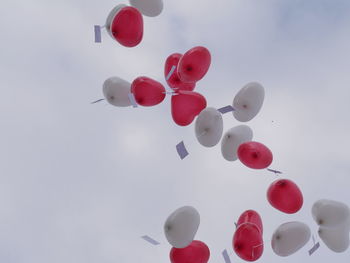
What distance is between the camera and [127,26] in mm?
7523

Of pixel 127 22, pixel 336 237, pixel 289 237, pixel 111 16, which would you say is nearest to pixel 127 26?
pixel 127 22

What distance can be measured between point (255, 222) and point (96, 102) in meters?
3.19

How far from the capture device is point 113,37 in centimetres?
770

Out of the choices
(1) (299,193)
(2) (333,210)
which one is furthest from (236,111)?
(2) (333,210)

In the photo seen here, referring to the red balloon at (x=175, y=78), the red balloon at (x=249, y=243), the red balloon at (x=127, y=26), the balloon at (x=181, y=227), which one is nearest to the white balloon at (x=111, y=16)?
the red balloon at (x=127, y=26)

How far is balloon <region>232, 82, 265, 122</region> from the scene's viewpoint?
301 inches

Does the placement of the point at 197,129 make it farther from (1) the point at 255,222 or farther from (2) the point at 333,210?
(2) the point at 333,210

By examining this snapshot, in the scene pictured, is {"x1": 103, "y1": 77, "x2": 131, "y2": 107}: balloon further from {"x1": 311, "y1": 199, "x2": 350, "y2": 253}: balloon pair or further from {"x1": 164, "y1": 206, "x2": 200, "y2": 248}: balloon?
{"x1": 311, "y1": 199, "x2": 350, "y2": 253}: balloon pair

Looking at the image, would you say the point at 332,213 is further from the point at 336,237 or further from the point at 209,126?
the point at 209,126

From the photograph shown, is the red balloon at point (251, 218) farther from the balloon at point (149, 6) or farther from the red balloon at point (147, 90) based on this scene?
the balloon at point (149, 6)

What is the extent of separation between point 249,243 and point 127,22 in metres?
3.78

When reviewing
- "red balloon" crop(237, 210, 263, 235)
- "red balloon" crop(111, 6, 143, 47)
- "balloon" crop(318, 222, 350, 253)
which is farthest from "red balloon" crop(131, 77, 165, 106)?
"balloon" crop(318, 222, 350, 253)

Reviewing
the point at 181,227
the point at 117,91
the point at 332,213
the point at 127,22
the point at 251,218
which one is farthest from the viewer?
the point at 117,91

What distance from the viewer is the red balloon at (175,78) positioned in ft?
26.1
